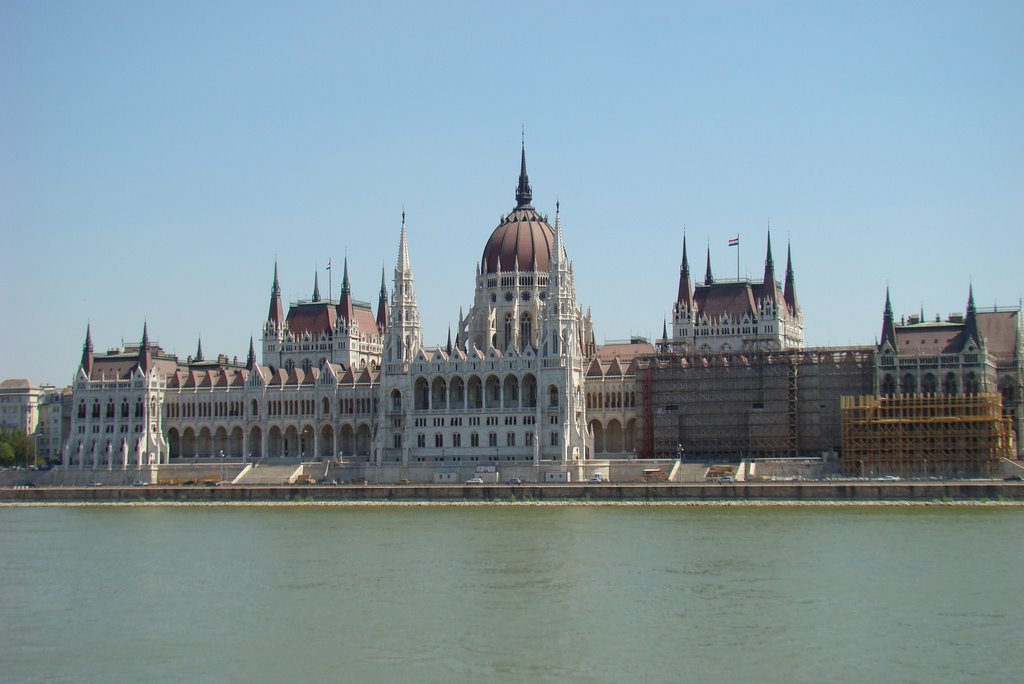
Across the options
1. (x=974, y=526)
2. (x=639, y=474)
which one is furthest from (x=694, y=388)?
(x=974, y=526)

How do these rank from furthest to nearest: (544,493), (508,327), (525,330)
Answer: (525,330) → (508,327) → (544,493)

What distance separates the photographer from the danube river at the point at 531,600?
140 ft

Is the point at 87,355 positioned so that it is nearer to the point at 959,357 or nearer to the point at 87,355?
the point at 87,355

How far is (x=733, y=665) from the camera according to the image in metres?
42.2

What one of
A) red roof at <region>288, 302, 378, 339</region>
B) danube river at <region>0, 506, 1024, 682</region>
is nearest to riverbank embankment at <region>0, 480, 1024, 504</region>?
danube river at <region>0, 506, 1024, 682</region>

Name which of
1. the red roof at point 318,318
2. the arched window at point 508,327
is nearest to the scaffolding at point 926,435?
the arched window at point 508,327

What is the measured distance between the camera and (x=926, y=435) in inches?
3863

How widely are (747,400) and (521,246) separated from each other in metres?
24.0

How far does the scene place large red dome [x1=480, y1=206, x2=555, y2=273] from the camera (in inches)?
4803

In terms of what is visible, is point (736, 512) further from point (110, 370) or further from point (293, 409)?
point (110, 370)

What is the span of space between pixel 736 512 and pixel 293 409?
5001cm

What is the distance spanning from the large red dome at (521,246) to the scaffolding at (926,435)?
30.9 metres

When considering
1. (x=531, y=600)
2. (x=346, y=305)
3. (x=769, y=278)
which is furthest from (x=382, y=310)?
(x=531, y=600)

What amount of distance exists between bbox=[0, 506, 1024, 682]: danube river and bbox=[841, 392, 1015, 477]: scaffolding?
50.7 ft
